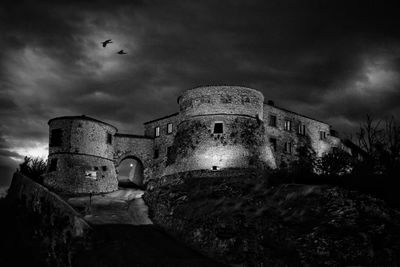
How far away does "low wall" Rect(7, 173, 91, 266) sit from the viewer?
20391mm

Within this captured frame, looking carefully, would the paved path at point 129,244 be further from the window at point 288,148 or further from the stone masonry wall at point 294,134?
the window at point 288,148

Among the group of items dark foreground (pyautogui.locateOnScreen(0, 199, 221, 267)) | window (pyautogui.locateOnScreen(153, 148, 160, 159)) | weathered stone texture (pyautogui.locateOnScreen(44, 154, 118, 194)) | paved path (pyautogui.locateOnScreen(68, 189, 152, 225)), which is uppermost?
window (pyautogui.locateOnScreen(153, 148, 160, 159))

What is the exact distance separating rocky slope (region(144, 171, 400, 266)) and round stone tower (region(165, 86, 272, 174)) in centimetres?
722

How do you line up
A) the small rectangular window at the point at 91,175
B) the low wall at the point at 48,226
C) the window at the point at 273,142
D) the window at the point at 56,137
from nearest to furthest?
the low wall at the point at 48,226
the small rectangular window at the point at 91,175
the window at the point at 56,137
the window at the point at 273,142

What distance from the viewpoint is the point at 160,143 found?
140ft

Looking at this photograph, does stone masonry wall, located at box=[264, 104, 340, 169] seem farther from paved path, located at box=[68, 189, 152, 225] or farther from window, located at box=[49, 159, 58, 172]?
window, located at box=[49, 159, 58, 172]

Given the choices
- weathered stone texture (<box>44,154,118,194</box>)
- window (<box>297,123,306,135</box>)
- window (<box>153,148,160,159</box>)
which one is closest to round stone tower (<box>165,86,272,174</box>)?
window (<box>153,148,160,159</box>)

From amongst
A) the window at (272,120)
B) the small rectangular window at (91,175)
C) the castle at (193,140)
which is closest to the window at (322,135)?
the castle at (193,140)

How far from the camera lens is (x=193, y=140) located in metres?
34.2

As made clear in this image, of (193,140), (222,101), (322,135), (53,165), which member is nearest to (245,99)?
(222,101)

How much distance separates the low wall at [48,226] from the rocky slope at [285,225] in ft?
19.0

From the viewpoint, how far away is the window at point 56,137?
38.2 metres

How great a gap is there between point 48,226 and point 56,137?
1700cm

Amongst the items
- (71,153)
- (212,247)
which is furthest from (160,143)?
(212,247)
